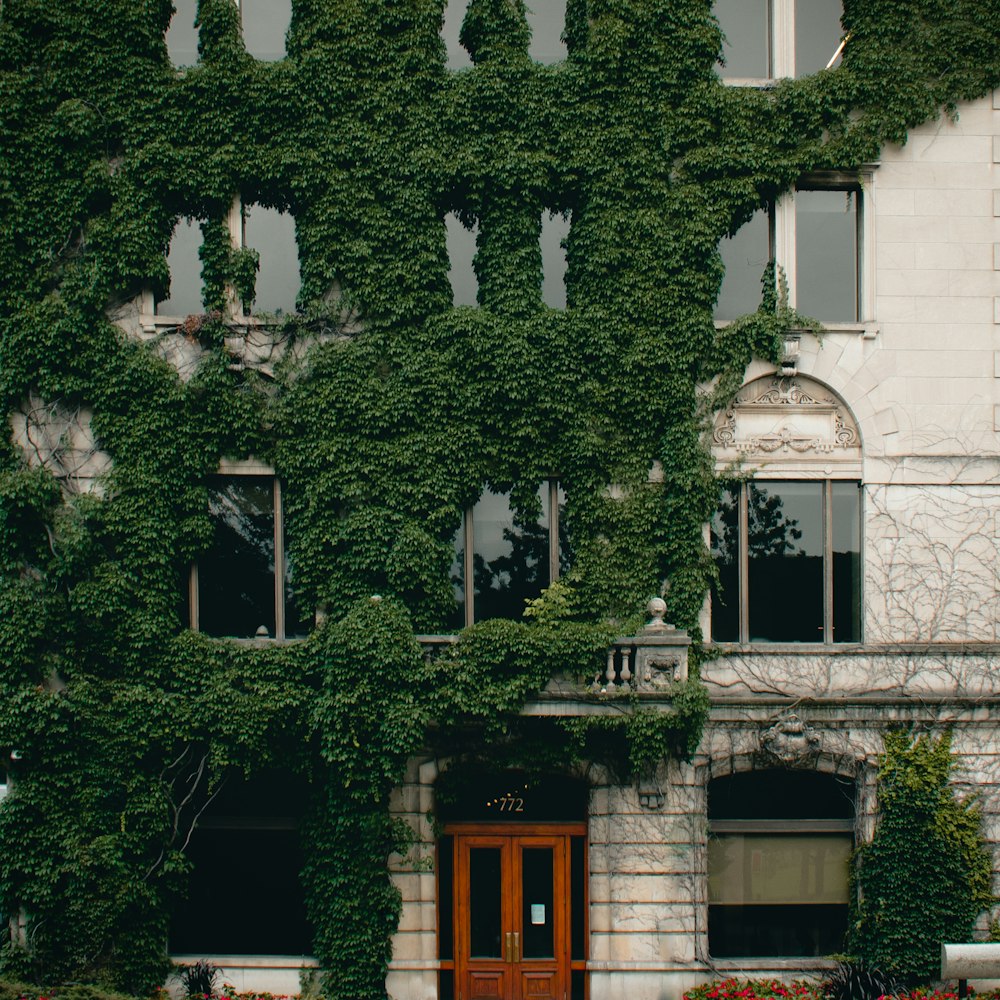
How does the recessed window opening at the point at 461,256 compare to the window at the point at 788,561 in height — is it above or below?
above

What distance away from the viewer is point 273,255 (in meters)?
16.4

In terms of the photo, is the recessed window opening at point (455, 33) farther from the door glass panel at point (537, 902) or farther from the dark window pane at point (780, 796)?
the door glass panel at point (537, 902)

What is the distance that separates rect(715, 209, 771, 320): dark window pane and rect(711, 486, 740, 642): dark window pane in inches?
114

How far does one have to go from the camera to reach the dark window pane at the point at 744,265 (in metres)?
16.3

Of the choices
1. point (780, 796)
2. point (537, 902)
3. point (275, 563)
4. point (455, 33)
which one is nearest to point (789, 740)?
point (780, 796)

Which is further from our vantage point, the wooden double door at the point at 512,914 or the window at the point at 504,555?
the window at the point at 504,555

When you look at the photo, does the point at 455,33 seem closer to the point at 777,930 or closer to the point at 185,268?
the point at 185,268

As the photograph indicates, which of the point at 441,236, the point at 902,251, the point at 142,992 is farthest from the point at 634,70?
the point at 142,992

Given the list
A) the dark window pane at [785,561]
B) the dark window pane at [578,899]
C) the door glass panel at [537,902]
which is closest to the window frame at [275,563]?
the door glass panel at [537,902]

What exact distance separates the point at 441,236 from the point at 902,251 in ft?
23.9

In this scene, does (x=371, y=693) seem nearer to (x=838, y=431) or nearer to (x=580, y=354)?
(x=580, y=354)

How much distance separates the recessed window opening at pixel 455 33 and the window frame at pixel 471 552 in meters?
6.85

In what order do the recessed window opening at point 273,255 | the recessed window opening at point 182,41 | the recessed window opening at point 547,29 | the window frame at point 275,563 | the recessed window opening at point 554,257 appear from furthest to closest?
the recessed window opening at point 547,29 < the recessed window opening at point 182,41 < the recessed window opening at point 554,257 < the recessed window opening at point 273,255 < the window frame at point 275,563

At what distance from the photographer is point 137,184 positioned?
15.8m
